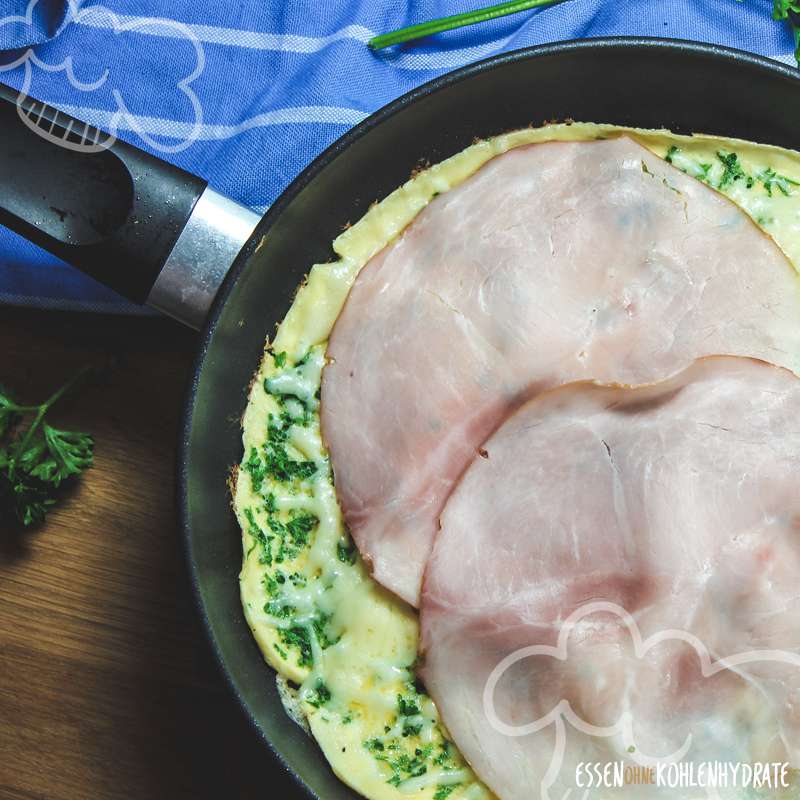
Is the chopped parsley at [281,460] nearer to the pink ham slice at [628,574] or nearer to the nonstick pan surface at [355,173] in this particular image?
the nonstick pan surface at [355,173]

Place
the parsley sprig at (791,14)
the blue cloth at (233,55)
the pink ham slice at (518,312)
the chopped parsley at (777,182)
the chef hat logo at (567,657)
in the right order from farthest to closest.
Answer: the blue cloth at (233,55) → the parsley sprig at (791,14) → the chopped parsley at (777,182) → the pink ham slice at (518,312) → the chef hat logo at (567,657)

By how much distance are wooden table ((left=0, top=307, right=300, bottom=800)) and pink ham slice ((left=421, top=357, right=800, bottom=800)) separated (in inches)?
24.2

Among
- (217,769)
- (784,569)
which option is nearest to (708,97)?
(784,569)

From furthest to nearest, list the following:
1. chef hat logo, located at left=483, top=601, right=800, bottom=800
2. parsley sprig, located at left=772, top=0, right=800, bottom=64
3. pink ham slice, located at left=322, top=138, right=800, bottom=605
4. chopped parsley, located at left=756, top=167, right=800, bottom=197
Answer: parsley sprig, located at left=772, top=0, right=800, bottom=64 < chopped parsley, located at left=756, top=167, right=800, bottom=197 < pink ham slice, located at left=322, top=138, right=800, bottom=605 < chef hat logo, located at left=483, top=601, right=800, bottom=800

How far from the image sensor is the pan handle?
5.75 ft

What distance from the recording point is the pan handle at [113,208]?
1753 millimetres

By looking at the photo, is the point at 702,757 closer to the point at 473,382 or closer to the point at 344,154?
the point at 473,382

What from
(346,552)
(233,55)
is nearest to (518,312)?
(346,552)

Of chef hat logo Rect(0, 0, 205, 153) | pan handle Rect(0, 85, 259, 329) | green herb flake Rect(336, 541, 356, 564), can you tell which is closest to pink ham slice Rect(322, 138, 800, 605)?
green herb flake Rect(336, 541, 356, 564)

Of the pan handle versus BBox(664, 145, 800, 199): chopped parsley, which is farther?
BBox(664, 145, 800, 199): chopped parsley

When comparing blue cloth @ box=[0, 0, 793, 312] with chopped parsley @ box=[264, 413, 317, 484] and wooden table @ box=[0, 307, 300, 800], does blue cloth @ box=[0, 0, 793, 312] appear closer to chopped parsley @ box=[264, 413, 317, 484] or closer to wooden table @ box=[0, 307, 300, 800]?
wooden table @ box=[0, 307, 300, 800]

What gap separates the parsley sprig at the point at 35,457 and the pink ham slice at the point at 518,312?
0.61 m

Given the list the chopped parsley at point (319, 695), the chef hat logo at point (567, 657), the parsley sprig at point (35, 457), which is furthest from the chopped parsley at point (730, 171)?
the parsley sprig at point (35, 457)

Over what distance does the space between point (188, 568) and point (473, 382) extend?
599 mm
